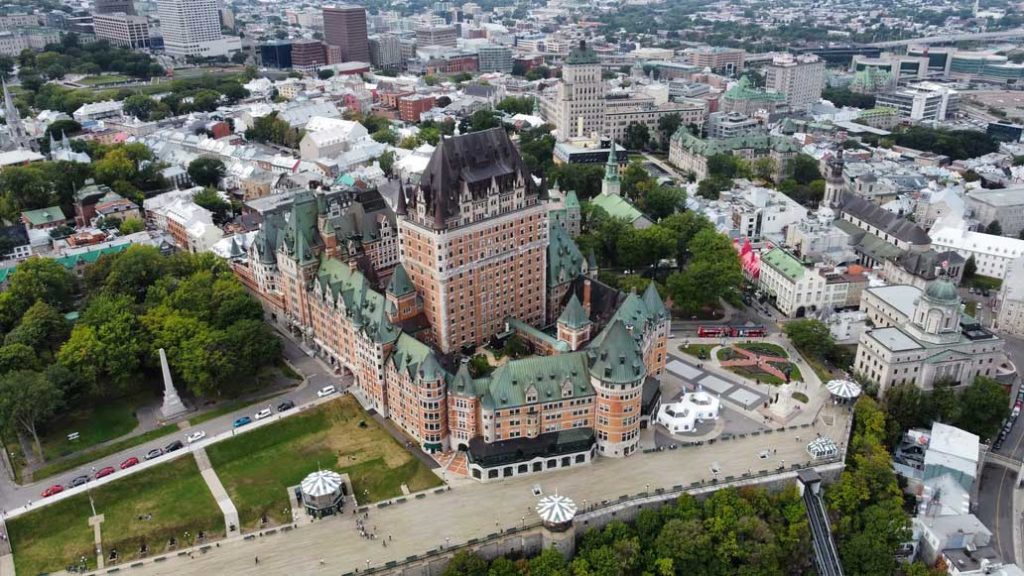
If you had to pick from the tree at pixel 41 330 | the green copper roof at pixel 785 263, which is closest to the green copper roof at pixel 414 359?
the tree at pixel 41 330

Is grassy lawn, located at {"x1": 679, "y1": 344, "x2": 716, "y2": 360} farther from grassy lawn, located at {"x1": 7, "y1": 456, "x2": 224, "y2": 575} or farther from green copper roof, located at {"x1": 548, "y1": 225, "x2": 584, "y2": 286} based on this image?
grassy lawn, located at {"x1": 7, "y1": 456, "x2": 224, "y2": 575}

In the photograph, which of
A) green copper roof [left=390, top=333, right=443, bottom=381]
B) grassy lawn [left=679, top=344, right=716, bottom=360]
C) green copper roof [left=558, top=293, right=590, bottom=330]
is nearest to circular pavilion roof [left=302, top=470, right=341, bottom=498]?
green copper roof [left=390, top=333, right=443, bottom=381]

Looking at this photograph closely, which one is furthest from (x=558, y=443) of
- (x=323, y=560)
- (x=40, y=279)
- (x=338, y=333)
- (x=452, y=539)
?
(x=40, y=279)

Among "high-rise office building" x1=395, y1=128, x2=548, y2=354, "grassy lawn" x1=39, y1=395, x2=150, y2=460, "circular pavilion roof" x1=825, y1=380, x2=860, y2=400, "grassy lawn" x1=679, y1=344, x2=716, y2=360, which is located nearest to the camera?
"grassy lawn" x1=39, y1=395, x2=150, y2=460

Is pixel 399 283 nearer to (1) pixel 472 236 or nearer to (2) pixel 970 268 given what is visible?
(1) pixel 472 236

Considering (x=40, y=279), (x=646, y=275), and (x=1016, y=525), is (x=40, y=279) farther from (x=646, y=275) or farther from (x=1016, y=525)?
(x=1016, y=525)

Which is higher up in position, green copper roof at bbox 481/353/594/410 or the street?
green copper roof at bbox 481/353/594/410

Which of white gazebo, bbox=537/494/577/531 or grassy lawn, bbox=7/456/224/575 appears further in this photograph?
grassy lawn, bbox=7/456/224/575
